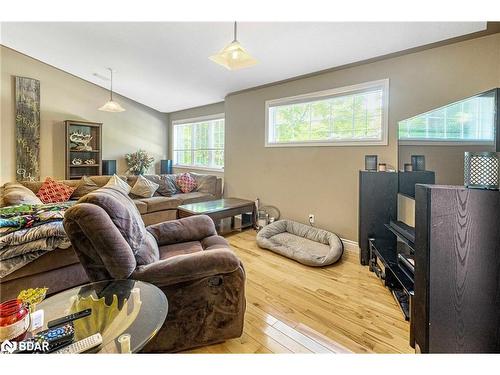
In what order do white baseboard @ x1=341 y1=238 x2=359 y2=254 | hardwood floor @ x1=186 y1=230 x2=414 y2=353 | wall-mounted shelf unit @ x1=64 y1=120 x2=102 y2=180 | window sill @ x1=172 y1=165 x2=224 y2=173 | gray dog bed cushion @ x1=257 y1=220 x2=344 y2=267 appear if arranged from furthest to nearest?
window sill @ x1=172 y1=165 x2=224 y2=173 → wall-mounted shelf unit @ x1=64 y1=120 x2=102 y2=180 → white baseboard @ x1=341 y1=238 x2=359 y2=254 → gray dog bed cushion @ x1=257 y1=220 x2=344 y2=267 → hardwood floor @ x1=186 y1=230 x2=414 y2=353

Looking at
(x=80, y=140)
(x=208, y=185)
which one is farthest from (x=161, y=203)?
(x=80, y=140)

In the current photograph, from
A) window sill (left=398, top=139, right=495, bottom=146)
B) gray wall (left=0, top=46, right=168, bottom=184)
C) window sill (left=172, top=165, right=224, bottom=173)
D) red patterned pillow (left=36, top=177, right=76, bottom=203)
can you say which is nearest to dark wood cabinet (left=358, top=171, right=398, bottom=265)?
window sill (left=398, top=139, right=495, bottom=146)

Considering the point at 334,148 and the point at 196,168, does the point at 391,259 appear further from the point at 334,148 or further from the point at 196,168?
the point at 196,168

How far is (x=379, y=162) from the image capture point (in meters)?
2.95

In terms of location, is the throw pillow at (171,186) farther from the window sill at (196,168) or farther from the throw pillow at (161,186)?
the window sill at (196,168)

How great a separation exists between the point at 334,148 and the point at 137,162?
4.60 meters

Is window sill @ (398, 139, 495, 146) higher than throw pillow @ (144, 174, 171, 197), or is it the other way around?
window sill @ (398, 139, 495, 146)

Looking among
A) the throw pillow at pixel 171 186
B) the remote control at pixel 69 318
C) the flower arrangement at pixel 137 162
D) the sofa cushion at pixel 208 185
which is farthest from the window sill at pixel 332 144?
the flower arrangement at pixel 137 162

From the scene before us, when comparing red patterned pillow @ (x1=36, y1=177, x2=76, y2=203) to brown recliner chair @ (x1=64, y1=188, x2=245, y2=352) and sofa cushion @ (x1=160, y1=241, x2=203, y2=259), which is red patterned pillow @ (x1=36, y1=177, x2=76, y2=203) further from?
brown recliner chair @ (x1=64, y1=188, x2=245, y2=352)

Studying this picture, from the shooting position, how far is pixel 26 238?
5.71 ft

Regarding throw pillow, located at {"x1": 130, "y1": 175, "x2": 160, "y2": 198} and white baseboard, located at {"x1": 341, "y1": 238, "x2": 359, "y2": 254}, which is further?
throw pillow, located at {"x1": 130, "y1": 175, "x2": 160, "y2": 198}

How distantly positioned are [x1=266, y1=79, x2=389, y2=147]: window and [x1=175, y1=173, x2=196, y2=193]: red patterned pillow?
1786mm

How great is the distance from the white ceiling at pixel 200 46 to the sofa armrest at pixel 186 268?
2243 millimetres

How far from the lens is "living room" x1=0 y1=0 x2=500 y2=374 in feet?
3.93
